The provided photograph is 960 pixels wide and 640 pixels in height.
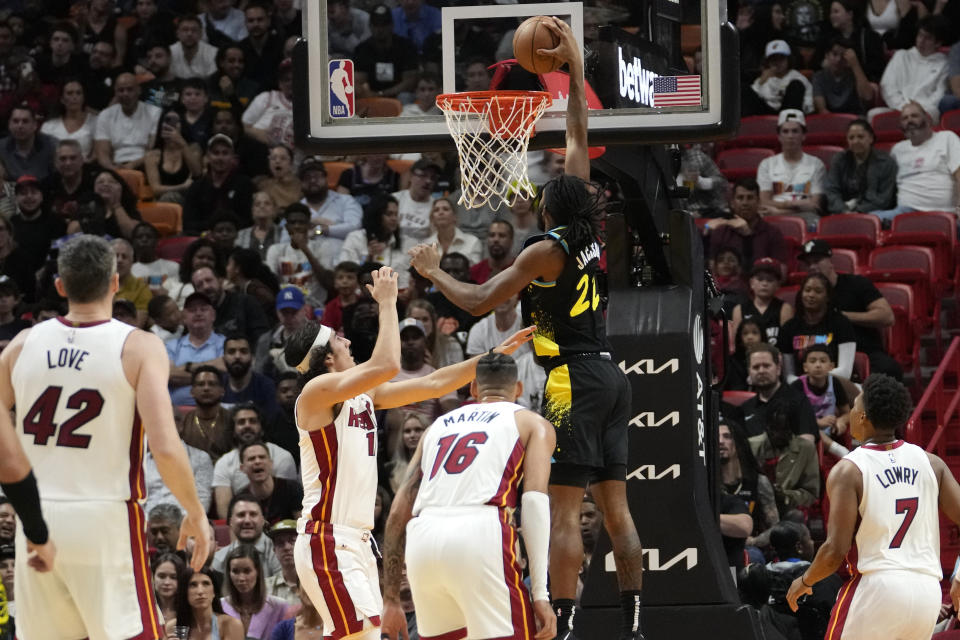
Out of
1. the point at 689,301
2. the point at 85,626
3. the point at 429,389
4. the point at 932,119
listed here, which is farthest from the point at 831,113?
the point at 85,626

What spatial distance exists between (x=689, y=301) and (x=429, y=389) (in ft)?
5.65

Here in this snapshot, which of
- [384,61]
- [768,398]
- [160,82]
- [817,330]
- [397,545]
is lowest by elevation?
[768,398]

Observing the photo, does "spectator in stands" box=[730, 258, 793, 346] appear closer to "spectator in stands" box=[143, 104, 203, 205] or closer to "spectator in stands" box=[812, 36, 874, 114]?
"spectator in stands" box=[812, 36, 874, 114]

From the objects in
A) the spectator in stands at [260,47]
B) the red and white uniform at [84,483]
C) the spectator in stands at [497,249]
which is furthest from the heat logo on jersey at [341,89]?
the spectator in stands at [260,47]

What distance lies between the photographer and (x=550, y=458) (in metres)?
6.74

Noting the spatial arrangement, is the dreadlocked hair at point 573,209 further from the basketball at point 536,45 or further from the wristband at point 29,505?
the wristband at point 29,505

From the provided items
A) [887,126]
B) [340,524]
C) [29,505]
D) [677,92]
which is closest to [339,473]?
[340,524]

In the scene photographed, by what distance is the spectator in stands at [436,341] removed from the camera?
1258 cm

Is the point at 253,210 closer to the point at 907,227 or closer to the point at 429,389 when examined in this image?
the point at 907,227

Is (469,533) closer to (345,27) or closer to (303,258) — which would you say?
(345,27)

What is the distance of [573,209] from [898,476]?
6.32 ft

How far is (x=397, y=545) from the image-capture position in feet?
23.0

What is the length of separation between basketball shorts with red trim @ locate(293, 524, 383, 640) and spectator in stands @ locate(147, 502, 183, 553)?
3823 mm

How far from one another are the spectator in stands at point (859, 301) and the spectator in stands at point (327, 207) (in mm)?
4296
